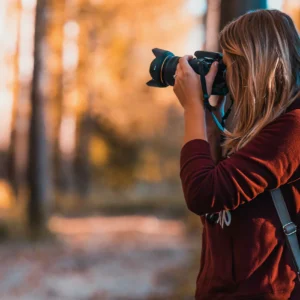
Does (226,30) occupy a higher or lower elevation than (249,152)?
higher

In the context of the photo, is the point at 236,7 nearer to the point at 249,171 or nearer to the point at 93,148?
the point at 249,171

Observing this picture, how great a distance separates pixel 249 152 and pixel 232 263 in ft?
1.11

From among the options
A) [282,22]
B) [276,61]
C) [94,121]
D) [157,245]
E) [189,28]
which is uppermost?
[189,28]

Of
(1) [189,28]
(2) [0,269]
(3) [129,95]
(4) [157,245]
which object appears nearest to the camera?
(2) [0,269]

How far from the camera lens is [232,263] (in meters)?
1.89

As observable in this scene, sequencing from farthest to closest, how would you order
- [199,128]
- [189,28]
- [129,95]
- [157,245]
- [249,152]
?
[129,95], [189,28], [157,245], [199,128], [249,152]

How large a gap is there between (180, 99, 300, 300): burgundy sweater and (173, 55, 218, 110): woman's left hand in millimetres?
148


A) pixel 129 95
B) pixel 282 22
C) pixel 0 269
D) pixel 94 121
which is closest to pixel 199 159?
pixel 282 22

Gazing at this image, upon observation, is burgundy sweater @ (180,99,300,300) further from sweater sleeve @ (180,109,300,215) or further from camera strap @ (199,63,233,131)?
camera strap @ (199,63,233,131)

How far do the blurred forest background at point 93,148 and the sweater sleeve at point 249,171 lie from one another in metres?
2.51

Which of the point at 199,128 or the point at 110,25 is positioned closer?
the point at 199,128

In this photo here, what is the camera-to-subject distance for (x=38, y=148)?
1175cm

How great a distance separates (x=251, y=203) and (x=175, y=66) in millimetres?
585

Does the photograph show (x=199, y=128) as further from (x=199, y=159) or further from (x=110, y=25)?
(x=110, y=25)
